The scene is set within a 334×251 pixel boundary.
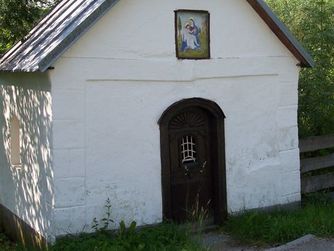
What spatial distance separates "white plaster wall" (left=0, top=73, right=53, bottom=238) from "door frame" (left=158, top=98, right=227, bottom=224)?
1.67m

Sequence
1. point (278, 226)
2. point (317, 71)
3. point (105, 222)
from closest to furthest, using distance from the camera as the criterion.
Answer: point (105, 222)
point (278, 226)
point (317, 71)

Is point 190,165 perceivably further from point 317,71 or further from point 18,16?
point 18,16

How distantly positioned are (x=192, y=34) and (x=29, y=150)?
2.97 meters

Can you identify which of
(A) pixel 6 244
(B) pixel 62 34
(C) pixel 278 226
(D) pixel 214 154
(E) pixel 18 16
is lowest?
(A) pixel 6 244

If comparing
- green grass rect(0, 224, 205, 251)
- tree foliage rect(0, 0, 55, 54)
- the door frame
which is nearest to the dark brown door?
the door frame

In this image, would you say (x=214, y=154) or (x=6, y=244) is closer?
(x=214, y=154)

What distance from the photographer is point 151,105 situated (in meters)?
8.09

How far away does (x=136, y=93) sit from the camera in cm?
796

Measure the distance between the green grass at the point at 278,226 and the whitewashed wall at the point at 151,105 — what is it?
0.44m

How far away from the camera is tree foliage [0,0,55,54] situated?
9.55 metres

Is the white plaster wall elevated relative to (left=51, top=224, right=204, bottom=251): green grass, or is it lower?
elevated

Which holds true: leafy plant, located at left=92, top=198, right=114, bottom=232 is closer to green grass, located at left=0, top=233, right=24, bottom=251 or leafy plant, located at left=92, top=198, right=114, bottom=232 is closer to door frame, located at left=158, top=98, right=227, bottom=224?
door frame, located at left=158, top=98, right=227, bottom=224

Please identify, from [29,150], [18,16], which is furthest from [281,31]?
[18,16]

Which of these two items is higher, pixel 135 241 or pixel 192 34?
pixel 192 34
